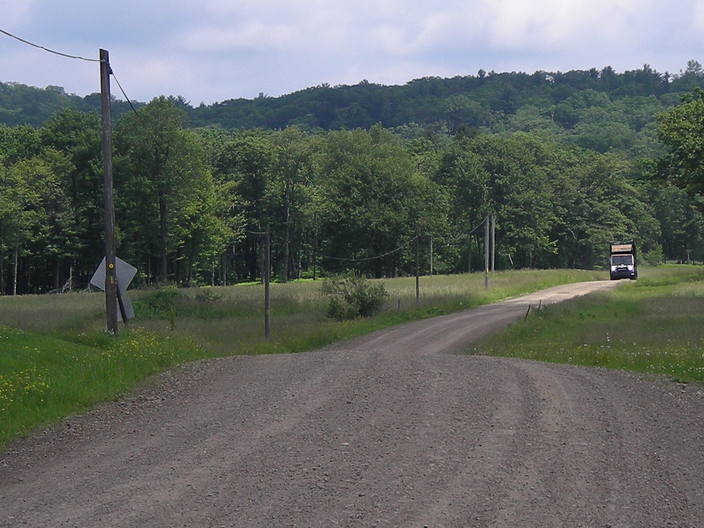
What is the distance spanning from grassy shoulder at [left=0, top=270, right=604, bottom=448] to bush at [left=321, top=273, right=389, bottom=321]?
77 cm

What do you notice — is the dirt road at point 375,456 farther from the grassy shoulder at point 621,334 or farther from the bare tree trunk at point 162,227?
the bare tree trunk at point 162,227

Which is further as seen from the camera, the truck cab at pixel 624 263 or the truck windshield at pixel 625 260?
the truck windshield at pixel 625 260

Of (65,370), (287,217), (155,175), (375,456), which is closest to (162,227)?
(155,175)

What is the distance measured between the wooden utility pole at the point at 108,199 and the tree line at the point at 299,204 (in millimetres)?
37772

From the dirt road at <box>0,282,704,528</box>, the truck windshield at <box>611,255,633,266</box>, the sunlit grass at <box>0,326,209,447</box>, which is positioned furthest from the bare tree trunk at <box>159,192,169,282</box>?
the dirt road at <box>0,282,704,528</box>

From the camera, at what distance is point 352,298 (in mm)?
44188

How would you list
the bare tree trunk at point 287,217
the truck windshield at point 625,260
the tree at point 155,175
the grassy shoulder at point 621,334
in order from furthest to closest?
the bare tree trunk at point 287,217 < the truck windshield at point 625,260 < the tree at point 155,175 < the grassy shoulder at point 621,334

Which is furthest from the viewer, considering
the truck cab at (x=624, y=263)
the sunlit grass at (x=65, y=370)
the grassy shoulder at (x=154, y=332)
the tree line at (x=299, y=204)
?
the truck cab at (x=624, y=263)

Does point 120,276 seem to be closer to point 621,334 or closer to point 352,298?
point 621,334

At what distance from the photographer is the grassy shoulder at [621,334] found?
18.0 metres

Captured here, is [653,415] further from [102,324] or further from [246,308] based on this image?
[246,308]

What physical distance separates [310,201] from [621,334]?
242ft

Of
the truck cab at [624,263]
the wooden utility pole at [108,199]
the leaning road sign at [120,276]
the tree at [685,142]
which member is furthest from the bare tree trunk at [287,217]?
the wooden utility pole at [108,199]

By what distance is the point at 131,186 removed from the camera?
7319cm
